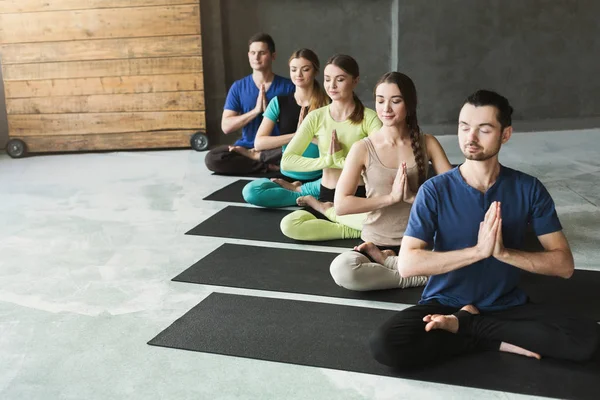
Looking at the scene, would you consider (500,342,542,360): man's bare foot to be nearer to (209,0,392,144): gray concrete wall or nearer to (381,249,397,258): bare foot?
(381,249,397,258): bare foot

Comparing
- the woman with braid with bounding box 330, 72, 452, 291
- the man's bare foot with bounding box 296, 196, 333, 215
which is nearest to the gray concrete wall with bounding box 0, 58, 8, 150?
the man's bare foot with bounding box 296, 196, 333, 215

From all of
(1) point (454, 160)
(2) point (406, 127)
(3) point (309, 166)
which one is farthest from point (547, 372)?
(1) point (454, 160)

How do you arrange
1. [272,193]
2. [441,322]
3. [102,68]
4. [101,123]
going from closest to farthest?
[441,322], [272,193], [102,68], [101,123]

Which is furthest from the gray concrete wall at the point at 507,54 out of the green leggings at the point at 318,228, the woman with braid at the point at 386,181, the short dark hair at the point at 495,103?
the short dark hair at the point at 495,103

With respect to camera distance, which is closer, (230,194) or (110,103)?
(230,194)

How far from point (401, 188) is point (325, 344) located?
2.61 ft

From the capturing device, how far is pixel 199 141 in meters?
6.38

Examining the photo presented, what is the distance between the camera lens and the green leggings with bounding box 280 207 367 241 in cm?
351

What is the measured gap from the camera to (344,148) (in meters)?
3.58

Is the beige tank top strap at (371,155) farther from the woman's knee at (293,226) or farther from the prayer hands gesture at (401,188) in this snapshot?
the woman's knee at (293,226)

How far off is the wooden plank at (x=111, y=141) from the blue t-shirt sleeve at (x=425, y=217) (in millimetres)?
4507

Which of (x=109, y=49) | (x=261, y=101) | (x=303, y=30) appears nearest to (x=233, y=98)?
(x=261, y=101)

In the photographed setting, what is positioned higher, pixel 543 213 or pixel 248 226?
pixel 543 213

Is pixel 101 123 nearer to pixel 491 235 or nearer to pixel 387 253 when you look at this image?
Answer: pixel 387 253
